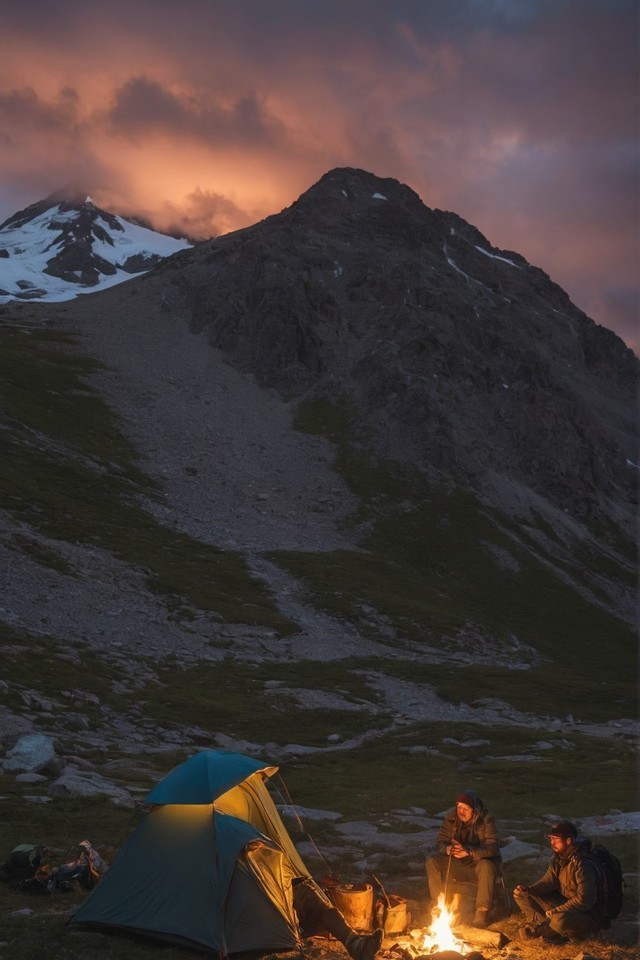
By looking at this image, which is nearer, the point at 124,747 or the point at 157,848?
the point at 157,848

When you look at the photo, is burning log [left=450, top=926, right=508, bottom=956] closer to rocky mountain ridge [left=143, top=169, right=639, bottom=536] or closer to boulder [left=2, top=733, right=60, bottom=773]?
boulder [left=2, top=733, right=60, bottom=773]

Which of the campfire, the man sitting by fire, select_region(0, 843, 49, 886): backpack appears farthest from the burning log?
select_region(0, 843, 49, 886): backpack

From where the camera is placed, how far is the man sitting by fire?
14320mm

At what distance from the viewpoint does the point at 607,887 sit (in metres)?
13.5

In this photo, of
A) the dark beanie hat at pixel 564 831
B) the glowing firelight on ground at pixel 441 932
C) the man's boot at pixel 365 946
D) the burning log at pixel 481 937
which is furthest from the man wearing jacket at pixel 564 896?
the man's boot at pixel 365 946

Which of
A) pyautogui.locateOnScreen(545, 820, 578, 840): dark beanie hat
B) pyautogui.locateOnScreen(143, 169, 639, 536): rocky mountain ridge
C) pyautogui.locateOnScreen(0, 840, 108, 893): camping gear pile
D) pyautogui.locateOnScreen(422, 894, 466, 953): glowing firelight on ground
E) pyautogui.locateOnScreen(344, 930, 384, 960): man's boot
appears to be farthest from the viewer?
pyautogui.locateOnScreen(143, 169, 639, 536): rocky mountain ridge

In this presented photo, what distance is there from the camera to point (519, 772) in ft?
115

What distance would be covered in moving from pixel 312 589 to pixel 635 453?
371ft

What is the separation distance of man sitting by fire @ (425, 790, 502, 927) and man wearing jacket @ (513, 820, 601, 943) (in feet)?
1.99

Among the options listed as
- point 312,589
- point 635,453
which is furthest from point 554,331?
point 312,589

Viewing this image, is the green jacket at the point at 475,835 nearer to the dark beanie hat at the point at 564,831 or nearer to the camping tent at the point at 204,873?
the dark beanie hat at the point at 564,831

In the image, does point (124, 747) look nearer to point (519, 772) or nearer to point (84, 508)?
point (519, 772)

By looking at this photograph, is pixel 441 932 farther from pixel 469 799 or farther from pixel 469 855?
pixel 469 799

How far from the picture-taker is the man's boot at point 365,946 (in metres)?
12.5
